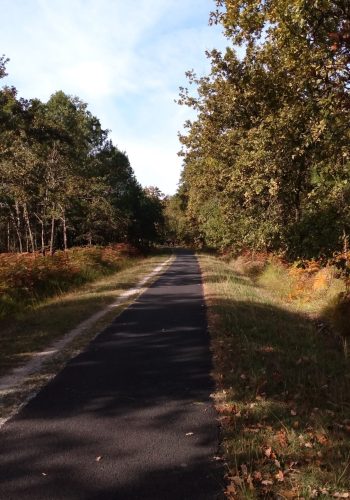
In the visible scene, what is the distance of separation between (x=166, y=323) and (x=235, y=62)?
7.14m

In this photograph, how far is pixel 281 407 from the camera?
524 cm

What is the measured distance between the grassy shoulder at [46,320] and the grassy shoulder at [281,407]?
307 cm

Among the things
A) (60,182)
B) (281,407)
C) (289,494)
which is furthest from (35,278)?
(289,494)

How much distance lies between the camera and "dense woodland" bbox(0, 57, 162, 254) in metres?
17.9

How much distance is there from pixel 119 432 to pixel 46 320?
6363 mm

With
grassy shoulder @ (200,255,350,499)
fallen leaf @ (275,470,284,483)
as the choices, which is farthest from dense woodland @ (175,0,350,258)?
fallen leaf @ (275,470,284,483)

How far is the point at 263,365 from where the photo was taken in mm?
6836

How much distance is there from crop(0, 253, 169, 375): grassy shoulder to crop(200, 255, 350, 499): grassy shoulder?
307 centimetres

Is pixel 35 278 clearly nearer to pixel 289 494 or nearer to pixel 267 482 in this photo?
pixel 267 482

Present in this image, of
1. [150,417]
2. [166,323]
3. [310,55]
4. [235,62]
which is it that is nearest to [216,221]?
[235,62]

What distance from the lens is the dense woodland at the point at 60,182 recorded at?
17922mm

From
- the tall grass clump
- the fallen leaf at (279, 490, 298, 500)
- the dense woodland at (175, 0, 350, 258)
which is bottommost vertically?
the fallen leaf at (279, 490, 298, 500)

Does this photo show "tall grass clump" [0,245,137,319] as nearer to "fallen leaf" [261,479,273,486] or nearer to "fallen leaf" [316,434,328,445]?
"fallen leaf" [316,434,328,445]

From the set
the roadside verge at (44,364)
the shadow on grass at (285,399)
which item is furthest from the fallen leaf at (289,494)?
the roadside verge at (44,364)
